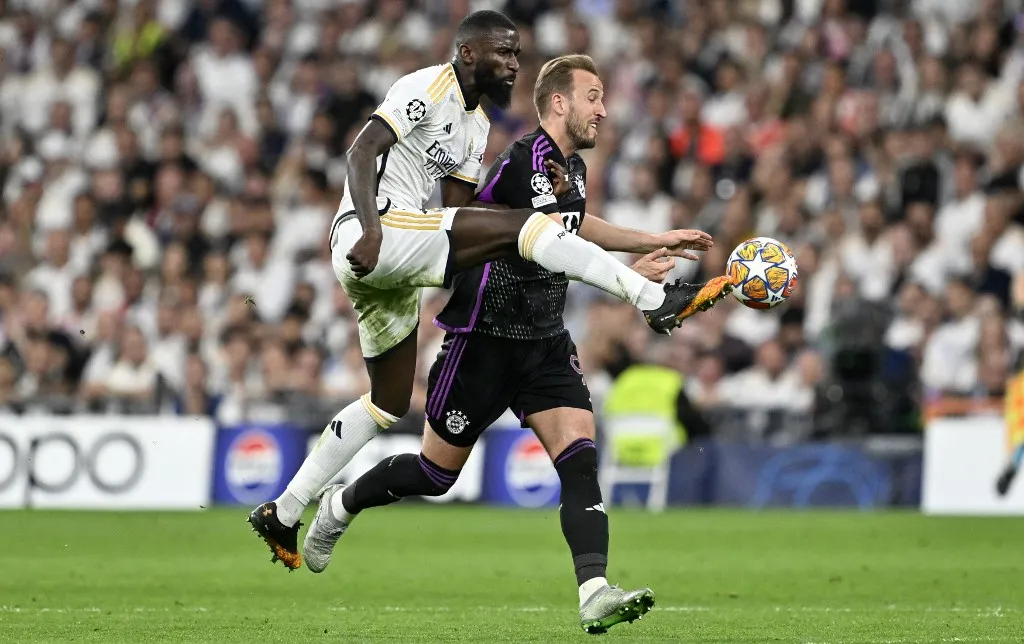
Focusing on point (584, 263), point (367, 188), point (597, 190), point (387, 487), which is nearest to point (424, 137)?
point (367, 188)

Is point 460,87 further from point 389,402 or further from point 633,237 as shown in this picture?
point 389,402

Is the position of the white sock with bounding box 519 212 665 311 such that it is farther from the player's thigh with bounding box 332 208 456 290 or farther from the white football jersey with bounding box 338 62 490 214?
the white football jersey with bounding box 338 62 490 214

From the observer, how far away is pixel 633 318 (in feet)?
59.3

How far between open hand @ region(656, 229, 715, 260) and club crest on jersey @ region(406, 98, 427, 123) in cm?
119

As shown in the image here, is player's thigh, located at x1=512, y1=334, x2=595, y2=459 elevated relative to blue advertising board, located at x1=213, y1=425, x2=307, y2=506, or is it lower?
elevated

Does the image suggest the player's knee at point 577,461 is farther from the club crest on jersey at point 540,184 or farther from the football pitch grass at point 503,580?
the club crest on jersey at point 540,184

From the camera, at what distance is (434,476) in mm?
8289

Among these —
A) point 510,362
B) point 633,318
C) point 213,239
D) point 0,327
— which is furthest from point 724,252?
point 510,362

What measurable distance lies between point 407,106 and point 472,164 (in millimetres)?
628

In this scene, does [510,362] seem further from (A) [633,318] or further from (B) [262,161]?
(B) [262,161]

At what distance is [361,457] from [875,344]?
203 inches

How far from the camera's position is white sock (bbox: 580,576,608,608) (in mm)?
7078

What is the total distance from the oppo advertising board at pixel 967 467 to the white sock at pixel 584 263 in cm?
1001

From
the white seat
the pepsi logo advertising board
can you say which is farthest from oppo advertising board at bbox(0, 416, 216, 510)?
the white seat
